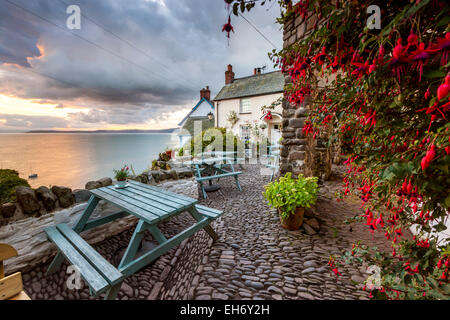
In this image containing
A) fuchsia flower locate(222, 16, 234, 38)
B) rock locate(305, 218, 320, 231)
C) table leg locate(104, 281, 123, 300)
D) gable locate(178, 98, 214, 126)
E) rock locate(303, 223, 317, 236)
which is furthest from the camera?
gable locate(178, 98, 214, 126)

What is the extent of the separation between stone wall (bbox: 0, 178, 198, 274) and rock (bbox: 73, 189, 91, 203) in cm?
17

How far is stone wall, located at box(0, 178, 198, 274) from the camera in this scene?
6.57ft

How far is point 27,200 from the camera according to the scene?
99.3 inches

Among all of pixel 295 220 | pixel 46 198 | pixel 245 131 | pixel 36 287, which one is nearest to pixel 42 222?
pixel 46 198

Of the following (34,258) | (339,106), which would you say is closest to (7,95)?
(34,258)

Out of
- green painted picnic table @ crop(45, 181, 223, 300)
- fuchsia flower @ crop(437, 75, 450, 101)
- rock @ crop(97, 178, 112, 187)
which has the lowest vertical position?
green painted picnic table @ crop(45, 181, 223, 300)

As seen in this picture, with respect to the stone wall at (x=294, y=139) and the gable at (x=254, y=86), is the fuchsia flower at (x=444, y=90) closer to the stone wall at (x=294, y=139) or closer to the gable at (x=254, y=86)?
the stone wall at (x=294, y=139)

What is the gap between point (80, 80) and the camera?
4.58m

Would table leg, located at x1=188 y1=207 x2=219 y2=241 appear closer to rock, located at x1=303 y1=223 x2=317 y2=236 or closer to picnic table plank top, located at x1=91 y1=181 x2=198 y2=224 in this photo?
picnic table plank top, located at x1=91 y1=181 x2=198 y2=224

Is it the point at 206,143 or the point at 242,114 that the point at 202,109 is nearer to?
the point at 242,114

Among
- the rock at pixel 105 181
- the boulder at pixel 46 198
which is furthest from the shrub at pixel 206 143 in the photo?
the boulder at pixel 46 198

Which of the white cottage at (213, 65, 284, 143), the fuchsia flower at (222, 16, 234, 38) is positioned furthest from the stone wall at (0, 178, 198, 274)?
the white cottage at (213, 65, 284, 143)

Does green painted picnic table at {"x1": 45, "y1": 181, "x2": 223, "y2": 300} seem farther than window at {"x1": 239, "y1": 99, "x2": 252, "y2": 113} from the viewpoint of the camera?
No

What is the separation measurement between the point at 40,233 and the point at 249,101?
13841 mm
